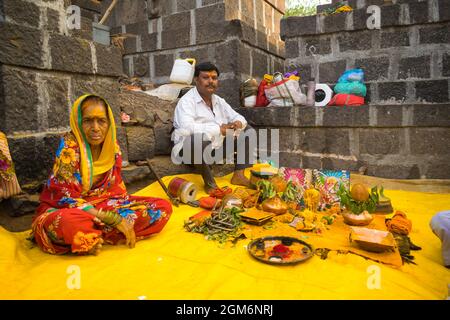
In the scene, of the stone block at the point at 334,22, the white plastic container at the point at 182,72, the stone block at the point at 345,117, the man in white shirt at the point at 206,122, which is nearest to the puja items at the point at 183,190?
the man in white shirt at the point at 206,122

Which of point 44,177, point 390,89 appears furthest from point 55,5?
point 390,89

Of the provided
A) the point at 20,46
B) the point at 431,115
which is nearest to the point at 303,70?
the point at 431,115

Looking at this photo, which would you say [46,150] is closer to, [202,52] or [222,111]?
[222,111]

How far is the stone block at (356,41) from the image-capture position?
190 inches

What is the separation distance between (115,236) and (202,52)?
390 centimetres

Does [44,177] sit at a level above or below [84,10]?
below

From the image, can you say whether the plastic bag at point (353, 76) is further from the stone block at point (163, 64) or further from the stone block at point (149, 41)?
the stone block at point (149, 41)

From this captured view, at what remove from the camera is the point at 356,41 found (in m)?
4.91

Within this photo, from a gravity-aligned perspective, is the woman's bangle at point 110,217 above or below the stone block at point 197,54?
below

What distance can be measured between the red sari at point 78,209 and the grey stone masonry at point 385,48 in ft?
12.1

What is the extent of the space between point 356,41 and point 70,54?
3.92 metres

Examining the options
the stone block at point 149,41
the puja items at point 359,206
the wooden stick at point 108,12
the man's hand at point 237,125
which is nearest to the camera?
the puja items at point 359,206

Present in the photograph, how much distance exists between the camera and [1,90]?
2.52 m

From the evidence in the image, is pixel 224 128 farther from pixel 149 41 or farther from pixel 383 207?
pixel 149 41
